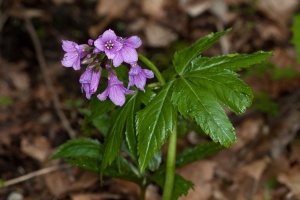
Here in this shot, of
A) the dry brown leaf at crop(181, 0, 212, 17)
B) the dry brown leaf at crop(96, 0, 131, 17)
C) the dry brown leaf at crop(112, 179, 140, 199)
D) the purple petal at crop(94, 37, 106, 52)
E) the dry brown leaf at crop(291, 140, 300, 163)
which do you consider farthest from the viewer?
the dry brown leaf at crop(96, 0, 131, 17)

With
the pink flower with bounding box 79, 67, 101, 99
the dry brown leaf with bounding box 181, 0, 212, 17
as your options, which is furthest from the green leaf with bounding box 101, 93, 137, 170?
the dry brown leaf with bounding box 181, 0, 212, 17

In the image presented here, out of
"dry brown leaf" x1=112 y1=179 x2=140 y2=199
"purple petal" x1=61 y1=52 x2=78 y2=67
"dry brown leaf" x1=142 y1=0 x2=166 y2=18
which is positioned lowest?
"dry brown leaf" x1=112 y1=179 x2=140 y2=199

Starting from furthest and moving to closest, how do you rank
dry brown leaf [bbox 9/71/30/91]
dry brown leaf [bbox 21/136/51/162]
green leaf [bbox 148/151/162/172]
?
dry brown leaf [bbox 9/71/30/91] < dry brown leaf [bbox 21/136/51/162] < green leaf [bbox 148/151/162/172]

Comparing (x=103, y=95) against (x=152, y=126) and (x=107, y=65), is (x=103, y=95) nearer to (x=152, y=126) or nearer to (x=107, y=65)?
(x=107, y=65)

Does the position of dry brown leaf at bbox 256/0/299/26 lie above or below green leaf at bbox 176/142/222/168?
below

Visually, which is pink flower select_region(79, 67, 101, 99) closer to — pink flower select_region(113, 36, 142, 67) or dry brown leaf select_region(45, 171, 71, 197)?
pink flower select_region(113, 36, 142, 67)

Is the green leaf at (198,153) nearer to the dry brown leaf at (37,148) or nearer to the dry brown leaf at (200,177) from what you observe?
the dry brown leaf at (200,177)

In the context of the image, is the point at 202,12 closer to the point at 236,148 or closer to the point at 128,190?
the point at 236,148

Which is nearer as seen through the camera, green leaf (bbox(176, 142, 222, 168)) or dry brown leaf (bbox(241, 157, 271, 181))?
green leaf (bbox(176, 142, 222, 168))
